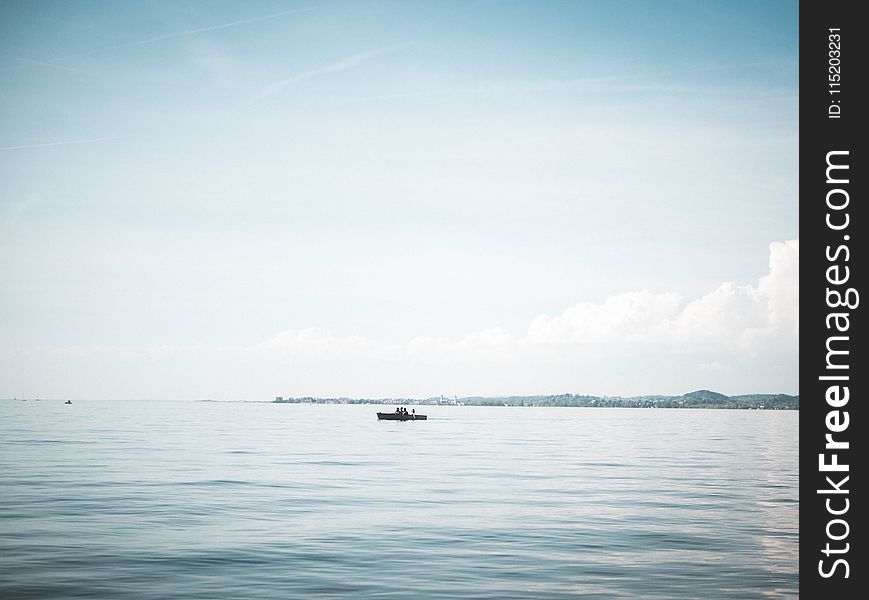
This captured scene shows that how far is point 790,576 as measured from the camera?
22.6 meters

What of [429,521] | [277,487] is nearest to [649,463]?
[277,487]

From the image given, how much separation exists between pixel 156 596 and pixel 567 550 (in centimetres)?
1205

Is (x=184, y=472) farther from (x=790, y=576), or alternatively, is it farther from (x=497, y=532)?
(x=790, y=576)
